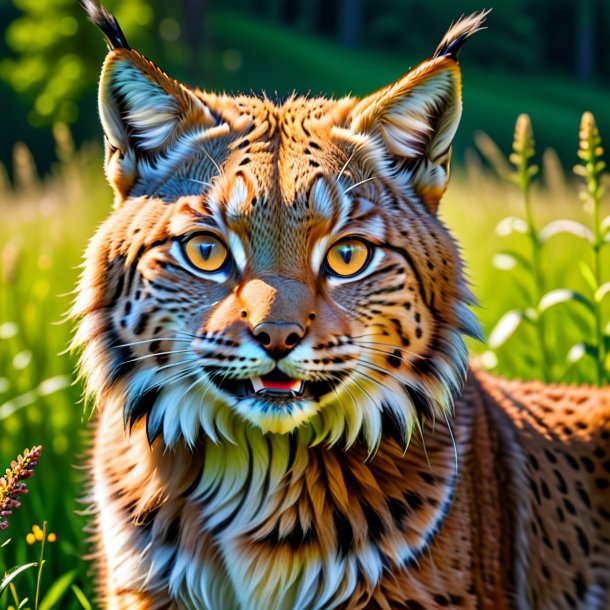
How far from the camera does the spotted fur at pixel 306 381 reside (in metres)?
3.05

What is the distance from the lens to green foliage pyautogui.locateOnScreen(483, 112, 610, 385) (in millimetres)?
4324

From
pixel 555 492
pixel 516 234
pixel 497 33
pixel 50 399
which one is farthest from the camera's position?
pixel 497 33

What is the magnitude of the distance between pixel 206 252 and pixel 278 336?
488mm

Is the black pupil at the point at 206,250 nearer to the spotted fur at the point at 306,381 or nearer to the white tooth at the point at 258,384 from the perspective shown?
the spotted fur at the point at 306,381

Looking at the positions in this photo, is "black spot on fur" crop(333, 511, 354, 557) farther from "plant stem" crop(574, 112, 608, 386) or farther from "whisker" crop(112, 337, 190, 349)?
"plant stem" crop(574, 112, 608, 386)

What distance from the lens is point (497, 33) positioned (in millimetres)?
32969

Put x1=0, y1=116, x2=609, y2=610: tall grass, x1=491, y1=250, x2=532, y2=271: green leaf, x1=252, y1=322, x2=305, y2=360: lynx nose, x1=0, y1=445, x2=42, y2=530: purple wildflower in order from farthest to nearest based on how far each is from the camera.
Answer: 1. x1=491, y1=250, x2=532, y2=271: green leaf
2. x1=0, y1=116, x2=609, y2=610: tall grass
3. x1=252, y1=322, x2=305, y2=360: lynx nose
4. x1=0, y1=445, x2=42, y2=530: purple wildflower

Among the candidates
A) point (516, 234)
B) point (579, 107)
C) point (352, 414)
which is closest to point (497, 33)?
point (579, 107)

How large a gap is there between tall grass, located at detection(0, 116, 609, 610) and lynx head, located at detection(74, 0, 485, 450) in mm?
325

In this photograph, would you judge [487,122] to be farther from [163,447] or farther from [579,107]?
[163,447]

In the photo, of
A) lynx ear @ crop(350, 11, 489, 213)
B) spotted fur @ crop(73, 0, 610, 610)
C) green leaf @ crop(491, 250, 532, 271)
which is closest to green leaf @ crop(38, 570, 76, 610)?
spotted fur @ crop(73, 0, 610, 610)

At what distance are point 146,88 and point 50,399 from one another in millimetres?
3203

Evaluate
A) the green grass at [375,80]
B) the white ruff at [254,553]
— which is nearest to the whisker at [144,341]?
the white ruff at [254,553]

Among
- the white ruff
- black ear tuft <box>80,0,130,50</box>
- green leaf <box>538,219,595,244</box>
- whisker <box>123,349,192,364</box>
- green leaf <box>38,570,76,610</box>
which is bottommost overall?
green leaf <box>38,570,76,610</box>
